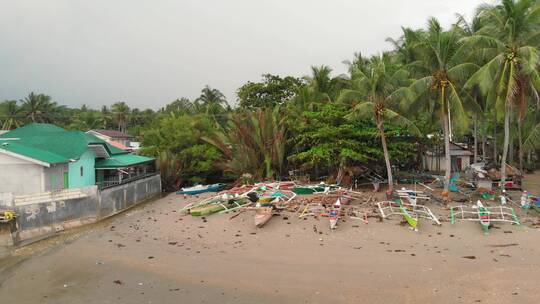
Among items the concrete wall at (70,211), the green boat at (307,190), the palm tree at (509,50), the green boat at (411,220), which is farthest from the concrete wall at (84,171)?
the palm tree at (509,50)

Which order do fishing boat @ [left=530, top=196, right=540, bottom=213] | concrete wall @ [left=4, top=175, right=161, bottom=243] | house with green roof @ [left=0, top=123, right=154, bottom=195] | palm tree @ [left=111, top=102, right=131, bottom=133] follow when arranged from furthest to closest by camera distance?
palm tree @ [left=111, top=102, right=131, bottom=133]
house with green roof @ [left=0, top=123, right=154, bottom=195]
fishing boat @ [left=530, top=196, right=540, bottom=213]
concrete wall @ [left=4, top=175, right=161, bottom=243]

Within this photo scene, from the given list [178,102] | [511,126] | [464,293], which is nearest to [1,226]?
[464,293]

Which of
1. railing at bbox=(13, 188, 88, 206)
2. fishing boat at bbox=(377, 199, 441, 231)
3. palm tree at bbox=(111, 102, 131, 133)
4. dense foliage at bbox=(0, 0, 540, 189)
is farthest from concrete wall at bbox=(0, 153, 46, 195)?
palm tree at bbox=(111, 102, 131, 133)

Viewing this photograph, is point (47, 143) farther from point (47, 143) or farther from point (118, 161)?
point (118, 161)

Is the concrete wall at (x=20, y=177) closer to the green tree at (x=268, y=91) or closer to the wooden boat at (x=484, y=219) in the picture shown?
the wooden boat at (x=484, y=219)

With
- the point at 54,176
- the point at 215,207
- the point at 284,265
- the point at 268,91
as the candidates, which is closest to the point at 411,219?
the point at 284,265

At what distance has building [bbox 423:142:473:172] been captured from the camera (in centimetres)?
3712

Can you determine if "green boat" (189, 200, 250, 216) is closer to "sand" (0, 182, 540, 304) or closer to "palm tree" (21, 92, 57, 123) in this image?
"sand" (0, 182, 540, 304)

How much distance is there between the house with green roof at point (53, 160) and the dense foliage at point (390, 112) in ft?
19.5

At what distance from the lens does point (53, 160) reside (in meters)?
20.2

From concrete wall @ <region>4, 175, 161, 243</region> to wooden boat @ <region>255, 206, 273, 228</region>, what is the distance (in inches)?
350

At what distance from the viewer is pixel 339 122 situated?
83.5ft

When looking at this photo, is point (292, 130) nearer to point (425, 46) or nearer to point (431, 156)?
point (425, 46)

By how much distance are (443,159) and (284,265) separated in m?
30.1
